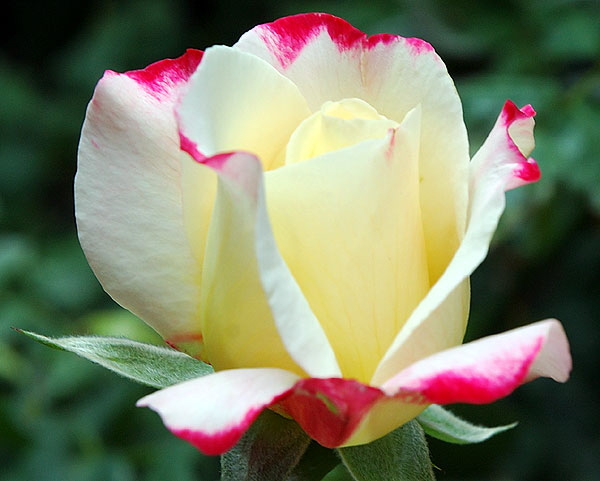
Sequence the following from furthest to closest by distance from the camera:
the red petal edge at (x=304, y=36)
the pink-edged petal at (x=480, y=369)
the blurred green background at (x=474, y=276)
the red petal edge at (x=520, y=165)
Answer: the blurred green background at (x=474, y=276) < the red petal edge at (x=304, y=36) < the red petal edge at (x=520, y=165) < the pink-edged petal at (x=480, y=369)

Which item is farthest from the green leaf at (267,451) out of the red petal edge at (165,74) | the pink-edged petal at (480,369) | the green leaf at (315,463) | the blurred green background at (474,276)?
the blurred green background at (474,276)

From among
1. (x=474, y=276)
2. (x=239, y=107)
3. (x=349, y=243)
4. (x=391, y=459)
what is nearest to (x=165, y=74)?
(x=239, y=107)

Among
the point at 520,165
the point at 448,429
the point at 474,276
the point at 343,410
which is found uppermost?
the point at 520,165

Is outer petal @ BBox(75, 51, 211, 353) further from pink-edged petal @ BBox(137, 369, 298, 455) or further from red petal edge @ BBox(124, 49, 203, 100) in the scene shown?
pink-edged petal @ BBox(137, 369, 298, 455)

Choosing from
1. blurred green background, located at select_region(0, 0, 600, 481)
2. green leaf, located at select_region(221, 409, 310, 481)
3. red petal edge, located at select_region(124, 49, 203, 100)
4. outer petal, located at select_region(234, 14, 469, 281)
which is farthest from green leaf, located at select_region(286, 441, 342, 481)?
blurred green background, located at select_region(0, 0, 600, 481)

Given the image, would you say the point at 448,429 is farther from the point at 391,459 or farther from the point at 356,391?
the point at 356,391

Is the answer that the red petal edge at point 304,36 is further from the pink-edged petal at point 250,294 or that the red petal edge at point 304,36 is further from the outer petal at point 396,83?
the pink-edged petal at point 250,294

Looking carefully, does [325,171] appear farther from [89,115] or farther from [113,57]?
[113,57]
